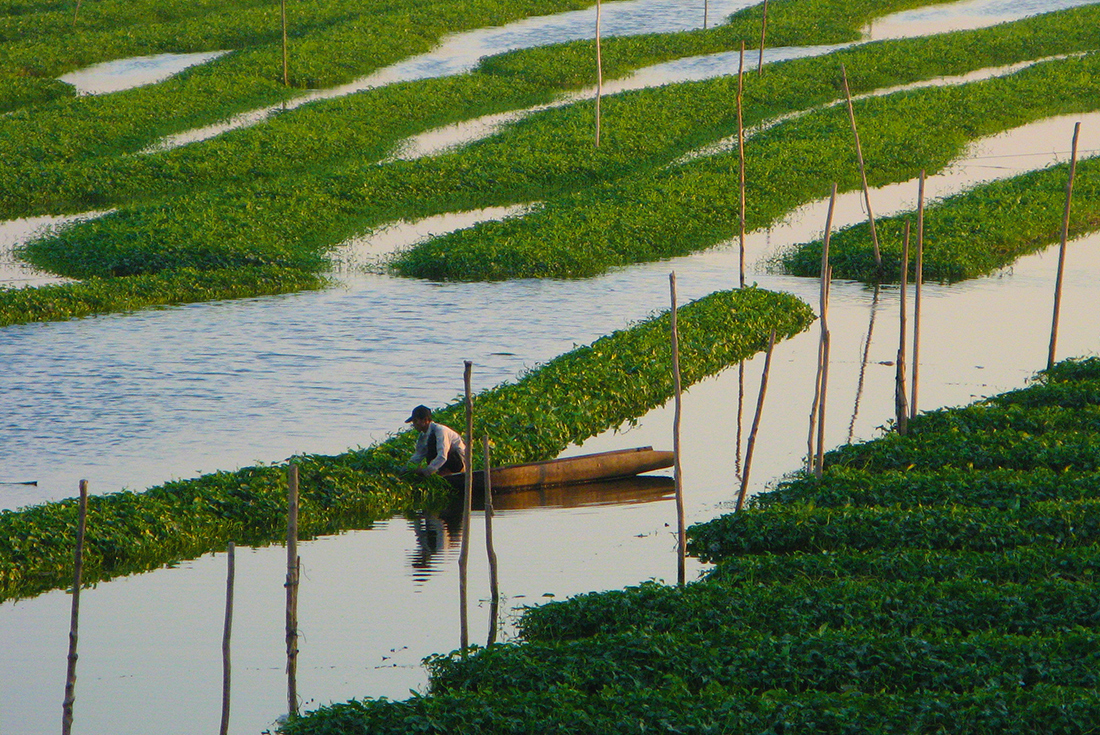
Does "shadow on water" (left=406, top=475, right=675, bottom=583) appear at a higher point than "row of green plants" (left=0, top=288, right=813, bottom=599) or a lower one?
lower

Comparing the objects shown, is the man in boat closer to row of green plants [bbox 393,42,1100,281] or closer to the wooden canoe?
the wooden canoe

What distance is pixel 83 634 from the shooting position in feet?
42.4

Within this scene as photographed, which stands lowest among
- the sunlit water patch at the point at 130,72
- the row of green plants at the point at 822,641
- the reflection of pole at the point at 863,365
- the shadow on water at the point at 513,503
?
the shadow on water at the point at 513,503

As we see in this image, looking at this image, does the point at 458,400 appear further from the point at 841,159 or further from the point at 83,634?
the point at 841,159

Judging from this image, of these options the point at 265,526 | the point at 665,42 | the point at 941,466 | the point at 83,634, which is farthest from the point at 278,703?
the point at 665,42

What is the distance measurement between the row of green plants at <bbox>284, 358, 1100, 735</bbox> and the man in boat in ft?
10.5

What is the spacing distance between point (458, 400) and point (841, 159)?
63.2 ft

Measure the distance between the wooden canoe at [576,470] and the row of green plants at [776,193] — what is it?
1177cm

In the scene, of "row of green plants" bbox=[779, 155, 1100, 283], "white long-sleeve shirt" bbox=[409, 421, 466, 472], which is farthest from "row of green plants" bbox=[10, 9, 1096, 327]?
"white long-sleeve shirt" bbox=[409, 421, 466, 472]

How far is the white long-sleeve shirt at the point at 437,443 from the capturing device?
53.8 feet

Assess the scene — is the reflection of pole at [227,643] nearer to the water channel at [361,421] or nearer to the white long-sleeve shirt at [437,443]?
the water channel at [361,421]

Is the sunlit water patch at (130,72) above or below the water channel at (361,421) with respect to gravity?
above

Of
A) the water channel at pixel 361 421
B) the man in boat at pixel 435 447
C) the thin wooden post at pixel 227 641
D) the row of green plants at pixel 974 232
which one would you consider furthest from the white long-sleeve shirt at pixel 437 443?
the row of green plants at pixel 974 232

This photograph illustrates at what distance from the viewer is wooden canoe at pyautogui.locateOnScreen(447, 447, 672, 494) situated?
54.4ft
